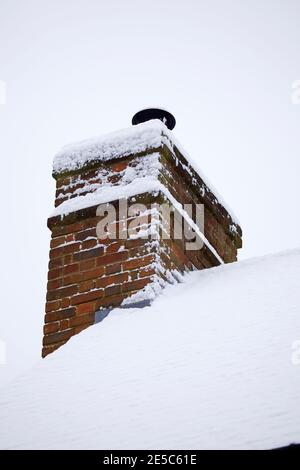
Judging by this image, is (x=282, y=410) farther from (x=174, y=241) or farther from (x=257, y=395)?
(x=174, y=241)

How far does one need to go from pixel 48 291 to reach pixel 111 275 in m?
0.50

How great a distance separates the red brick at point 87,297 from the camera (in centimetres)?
503

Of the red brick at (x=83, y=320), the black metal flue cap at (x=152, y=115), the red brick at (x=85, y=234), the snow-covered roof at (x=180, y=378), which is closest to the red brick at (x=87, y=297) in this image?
the red brick at (x=83, y=320)

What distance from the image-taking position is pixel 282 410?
3.10 metres

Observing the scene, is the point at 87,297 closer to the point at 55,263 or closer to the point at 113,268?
the point at 113,268

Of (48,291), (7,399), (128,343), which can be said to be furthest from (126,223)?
(7,399)

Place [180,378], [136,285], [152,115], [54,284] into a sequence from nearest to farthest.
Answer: [180,378], [136,285], [54,284], [152,115]

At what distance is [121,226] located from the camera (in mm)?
5246

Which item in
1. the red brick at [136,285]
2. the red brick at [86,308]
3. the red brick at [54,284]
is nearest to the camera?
the red brick at [136,285]

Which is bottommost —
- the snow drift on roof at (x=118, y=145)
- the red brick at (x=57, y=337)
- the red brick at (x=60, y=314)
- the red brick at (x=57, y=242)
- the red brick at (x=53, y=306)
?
the red brick at (x=57, y=337)

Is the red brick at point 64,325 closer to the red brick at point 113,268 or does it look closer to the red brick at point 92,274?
the red brick at point 92,274
